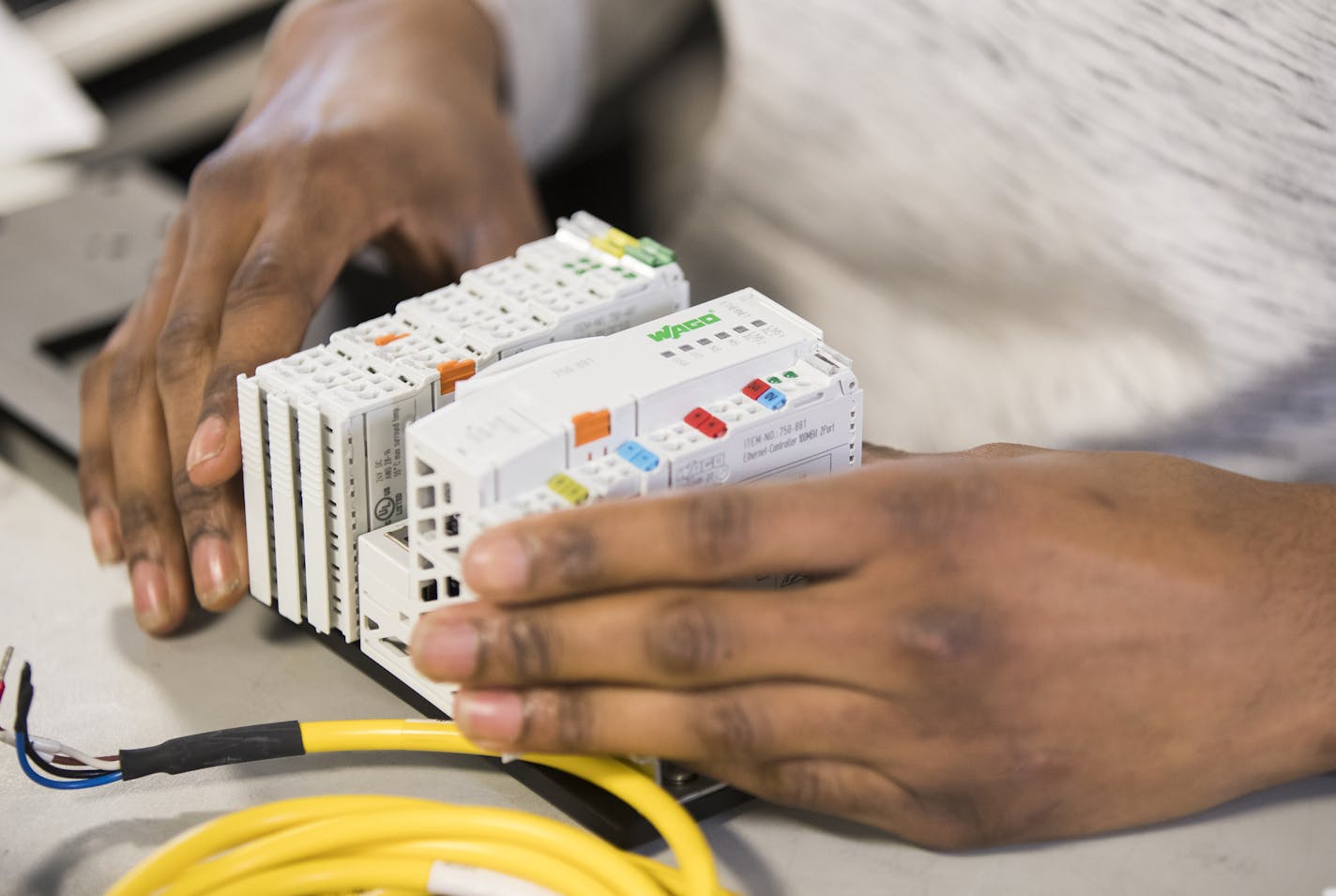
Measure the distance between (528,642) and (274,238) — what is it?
45 centimetres

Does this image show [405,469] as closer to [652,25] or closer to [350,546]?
[350,546]

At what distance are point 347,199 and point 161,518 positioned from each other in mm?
267

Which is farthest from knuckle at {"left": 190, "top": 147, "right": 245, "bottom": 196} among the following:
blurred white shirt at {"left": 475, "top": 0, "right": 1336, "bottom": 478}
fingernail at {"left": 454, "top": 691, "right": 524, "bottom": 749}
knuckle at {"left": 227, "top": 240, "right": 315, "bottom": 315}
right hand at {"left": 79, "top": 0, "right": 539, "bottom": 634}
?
fingernail at {"left": 454, "top": 691, "right": 524, "bottom": 749}

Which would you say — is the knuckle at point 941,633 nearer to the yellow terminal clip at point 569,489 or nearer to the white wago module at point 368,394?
the yellow terminal clip at point 569,489

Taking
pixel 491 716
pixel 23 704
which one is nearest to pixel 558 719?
pixel 491 716

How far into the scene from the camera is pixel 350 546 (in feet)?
2.44

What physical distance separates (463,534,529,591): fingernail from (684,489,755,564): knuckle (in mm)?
72

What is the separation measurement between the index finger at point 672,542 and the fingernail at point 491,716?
50 mm

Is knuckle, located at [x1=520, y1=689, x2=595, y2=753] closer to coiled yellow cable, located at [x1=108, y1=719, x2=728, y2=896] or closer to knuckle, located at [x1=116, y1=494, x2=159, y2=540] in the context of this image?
coiled yellow cable, located at [x1=108, y1=719, x2=728, y2=896]

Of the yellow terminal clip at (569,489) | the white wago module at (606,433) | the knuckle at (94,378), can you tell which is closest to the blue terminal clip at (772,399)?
the white wago module at (606,433)

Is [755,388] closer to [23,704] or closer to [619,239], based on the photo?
[619,239]

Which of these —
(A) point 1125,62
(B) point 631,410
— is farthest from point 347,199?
(A) point 1125,62

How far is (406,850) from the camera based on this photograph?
0.67 meters

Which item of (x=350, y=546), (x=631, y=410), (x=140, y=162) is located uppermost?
(x=631, y=410)
